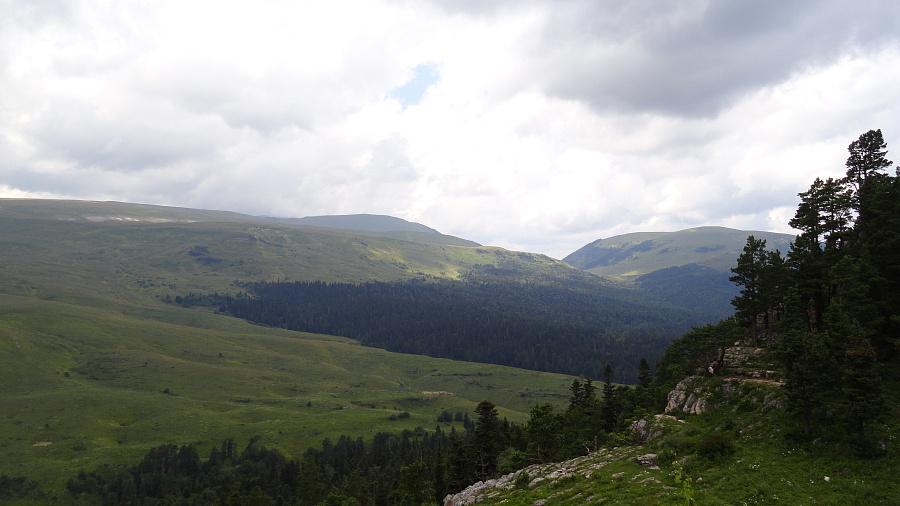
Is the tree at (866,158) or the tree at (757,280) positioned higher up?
the tree at (866,158)

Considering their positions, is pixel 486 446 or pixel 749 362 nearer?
pixel 749 362

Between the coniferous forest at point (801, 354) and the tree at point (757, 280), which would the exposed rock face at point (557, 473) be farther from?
the tree at point (757, 280)

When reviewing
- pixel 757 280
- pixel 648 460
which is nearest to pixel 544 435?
pixel 648 460

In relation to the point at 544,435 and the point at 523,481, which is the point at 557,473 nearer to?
the point at 523,481

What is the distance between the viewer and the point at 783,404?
40.4 m

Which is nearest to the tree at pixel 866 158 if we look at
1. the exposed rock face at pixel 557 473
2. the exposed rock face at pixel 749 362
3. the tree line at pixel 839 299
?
the tree line at pixel 839 299

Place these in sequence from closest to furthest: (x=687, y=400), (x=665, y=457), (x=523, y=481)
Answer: (x=665, y=457) → (x=523, y=481) → (x=687, y=400)

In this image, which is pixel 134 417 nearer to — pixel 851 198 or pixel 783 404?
pixel 783 404

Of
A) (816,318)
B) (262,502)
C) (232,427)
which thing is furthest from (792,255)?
(232,427)

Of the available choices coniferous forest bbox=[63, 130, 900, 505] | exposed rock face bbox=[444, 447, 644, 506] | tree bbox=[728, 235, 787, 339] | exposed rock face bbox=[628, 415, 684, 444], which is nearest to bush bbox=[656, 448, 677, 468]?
exposed rock face bbox=[444, 447, 644, 506]

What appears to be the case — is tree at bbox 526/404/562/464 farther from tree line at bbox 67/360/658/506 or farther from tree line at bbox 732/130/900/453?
tree line at bbox 732/130/900/453

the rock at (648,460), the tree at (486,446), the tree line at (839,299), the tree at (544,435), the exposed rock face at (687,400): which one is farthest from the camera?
the tree at (486,446)

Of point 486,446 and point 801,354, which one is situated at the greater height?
point 801,354

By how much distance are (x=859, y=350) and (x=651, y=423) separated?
25.2m
